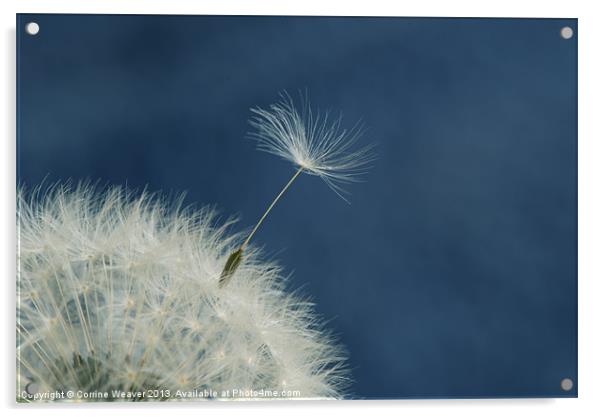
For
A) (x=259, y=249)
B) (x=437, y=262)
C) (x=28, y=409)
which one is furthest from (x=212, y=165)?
(x=28, y=409)

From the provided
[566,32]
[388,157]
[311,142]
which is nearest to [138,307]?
[311,142]

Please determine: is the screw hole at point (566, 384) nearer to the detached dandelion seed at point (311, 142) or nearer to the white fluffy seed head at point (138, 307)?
the white fluffy seed head at point (138, 307)

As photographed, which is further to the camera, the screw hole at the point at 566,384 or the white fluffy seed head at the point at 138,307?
the screw hole at the point at 566,384

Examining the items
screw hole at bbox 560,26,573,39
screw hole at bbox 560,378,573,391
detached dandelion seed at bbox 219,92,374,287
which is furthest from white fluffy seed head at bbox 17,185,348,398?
screw hole at bbox 560,26,573,39

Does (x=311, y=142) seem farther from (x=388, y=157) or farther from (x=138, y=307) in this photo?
(x=138, y=307)

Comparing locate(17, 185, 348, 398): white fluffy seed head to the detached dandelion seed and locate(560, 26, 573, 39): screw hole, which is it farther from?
locate(560, 26, 573, 39): screw hole

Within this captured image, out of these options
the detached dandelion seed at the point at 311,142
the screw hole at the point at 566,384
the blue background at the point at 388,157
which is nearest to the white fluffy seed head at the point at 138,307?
the blue background at the point at 388,157
